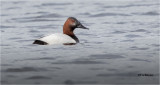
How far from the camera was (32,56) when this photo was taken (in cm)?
893

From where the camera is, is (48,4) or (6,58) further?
(48,4)

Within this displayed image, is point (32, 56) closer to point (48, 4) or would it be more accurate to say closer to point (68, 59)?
point (68, 59)

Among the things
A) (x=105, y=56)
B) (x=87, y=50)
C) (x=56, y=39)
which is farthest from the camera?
(x=56, y=39)

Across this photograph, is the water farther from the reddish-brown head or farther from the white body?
the reddish-brown head

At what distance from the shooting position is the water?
6.92 meters

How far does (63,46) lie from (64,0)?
16.7 metres

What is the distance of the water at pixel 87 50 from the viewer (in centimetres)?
692

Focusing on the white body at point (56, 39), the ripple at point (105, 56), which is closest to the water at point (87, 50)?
the ripple at point (105, 56)

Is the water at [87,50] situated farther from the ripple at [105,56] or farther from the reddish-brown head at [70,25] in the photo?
the reddish-brown head at [70,25]

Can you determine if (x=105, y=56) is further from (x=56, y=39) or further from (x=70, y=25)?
(x=70, y=25)

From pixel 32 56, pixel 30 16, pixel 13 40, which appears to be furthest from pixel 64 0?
pixel 32 56

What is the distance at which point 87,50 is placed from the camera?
984 centimetres

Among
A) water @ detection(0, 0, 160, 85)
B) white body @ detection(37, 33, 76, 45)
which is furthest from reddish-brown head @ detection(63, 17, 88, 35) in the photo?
white body @ detection(37, 33, 76, 45)

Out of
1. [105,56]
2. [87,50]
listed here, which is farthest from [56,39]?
[105,56]
